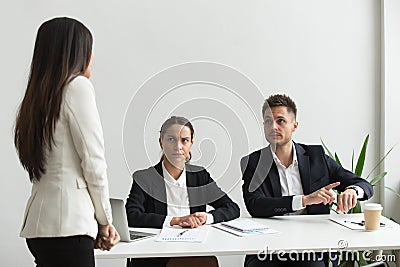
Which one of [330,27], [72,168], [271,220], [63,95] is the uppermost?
[330,27]

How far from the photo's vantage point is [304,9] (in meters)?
3.95

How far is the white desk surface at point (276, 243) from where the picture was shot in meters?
2.34

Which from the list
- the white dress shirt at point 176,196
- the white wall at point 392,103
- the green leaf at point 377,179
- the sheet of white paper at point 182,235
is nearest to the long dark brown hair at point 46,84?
the sheet of white paper at point 182,235

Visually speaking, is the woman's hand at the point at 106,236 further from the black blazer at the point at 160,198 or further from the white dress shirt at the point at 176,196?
the white dress shirt at the point at 176,196

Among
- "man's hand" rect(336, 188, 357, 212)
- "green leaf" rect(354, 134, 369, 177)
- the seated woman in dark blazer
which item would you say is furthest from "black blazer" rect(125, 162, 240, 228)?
"green leaf" rect(354, 134, 369, 177)

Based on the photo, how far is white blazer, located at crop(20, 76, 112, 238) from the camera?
1919 millimetres

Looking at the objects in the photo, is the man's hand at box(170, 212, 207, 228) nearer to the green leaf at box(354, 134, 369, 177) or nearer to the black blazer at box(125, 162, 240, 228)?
the black blazer at box(125, 162, 240, 228)

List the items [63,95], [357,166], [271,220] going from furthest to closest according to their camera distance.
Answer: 1. [357,166]
2. [271,220]
3. [63,95]

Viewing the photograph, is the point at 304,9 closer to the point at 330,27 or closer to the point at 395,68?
the point at 330,27

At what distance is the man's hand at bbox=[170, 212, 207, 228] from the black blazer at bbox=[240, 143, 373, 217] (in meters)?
0.32

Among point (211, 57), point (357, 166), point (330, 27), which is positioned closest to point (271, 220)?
point (357, 166)

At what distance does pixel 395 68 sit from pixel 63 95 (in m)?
2.63

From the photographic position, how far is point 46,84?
1.95 meters

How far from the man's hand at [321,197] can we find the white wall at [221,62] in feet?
3.58
